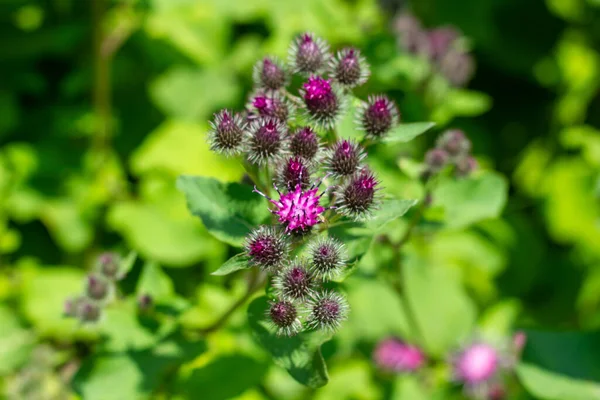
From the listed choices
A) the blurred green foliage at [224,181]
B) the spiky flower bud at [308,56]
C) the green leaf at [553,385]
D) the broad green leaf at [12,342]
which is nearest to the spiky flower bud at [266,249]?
the spiky flower bud at [308,56]

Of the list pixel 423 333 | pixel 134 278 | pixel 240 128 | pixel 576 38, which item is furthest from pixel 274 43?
pixel 576 38

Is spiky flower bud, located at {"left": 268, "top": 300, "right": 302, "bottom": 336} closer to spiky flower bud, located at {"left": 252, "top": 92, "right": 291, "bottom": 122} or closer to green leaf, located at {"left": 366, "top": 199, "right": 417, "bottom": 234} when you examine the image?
green leaf, located at {"left": 366, "top": 199, "right": 417, "bottom": 234}

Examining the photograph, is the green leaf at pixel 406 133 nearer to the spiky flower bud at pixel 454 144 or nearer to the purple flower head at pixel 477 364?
the spiky flower bud at pixel 454 144

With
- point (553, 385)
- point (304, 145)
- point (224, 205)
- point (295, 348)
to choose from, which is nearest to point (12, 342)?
point (224, 205)

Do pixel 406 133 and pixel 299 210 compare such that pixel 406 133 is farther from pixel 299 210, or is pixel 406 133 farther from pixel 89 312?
pixel 89 312

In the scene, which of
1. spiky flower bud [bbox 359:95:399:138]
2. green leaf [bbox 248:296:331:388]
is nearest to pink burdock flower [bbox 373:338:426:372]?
green leaf [bbox 248:296:331:388]

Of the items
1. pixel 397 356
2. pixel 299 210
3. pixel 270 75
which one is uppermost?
pixel 270 75
